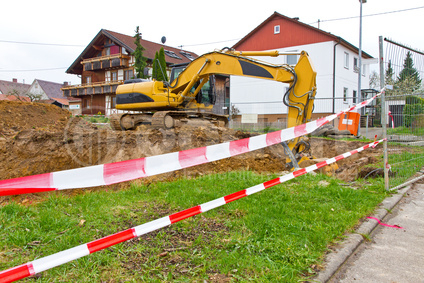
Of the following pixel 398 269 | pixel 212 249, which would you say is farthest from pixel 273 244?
pixel 398 269

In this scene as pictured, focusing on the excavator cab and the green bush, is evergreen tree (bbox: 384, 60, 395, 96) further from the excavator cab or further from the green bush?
the excavator cab

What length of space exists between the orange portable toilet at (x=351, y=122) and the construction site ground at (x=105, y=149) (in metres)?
2.48

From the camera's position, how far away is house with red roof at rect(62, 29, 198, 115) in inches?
1458

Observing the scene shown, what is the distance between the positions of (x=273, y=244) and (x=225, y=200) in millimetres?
670

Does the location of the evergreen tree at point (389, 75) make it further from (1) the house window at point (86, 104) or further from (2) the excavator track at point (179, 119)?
(1) the house window at point (86, 104)

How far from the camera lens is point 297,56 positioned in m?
23.0

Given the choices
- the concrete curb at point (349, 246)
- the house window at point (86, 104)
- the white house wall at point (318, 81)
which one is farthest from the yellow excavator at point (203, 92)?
the house window at point (86, 104)

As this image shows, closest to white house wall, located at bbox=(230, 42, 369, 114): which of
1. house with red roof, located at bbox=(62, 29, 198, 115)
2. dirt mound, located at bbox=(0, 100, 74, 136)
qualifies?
dirt mound, located at bbox=(0, 100, 74, 136)

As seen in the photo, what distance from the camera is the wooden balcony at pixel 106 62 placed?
3675 cm

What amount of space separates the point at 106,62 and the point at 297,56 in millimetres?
25685

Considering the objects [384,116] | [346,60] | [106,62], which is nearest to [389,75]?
[384,116]

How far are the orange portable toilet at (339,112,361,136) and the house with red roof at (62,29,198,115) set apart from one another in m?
26.5

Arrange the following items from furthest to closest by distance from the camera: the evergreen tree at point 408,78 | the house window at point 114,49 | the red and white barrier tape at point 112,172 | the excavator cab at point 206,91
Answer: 1. the house window at point 114,49
2. the excavator cab at point 206,91
3. the evergreen tree at point 408,78
4. the red and white barrier tape at point 112,172

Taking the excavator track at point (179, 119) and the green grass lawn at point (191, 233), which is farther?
the excavator track at point (179, 119)
